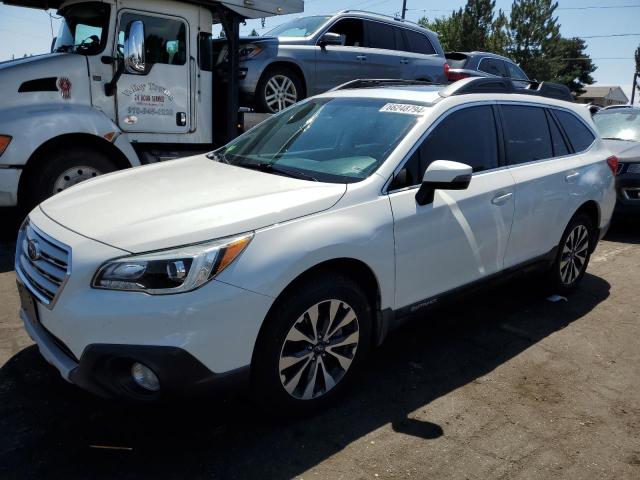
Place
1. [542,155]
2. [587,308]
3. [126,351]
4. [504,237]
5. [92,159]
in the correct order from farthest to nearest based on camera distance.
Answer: [92,159], [587,308], [542,155], [504,237], [126,351]

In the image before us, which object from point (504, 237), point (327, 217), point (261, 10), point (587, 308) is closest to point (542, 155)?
point (504, 237)

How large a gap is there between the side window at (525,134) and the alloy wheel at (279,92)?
13.3ft

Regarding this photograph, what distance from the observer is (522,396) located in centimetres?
318

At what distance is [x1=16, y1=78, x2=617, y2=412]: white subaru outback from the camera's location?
Answer: 2314mm

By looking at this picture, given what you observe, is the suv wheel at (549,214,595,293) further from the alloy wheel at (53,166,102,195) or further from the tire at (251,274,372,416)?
the alloy wheel at (53,166,102,195)

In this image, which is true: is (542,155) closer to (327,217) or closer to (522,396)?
(522,396)

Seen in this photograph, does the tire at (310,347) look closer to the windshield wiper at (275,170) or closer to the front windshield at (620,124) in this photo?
the windshield wiper at (275,170)

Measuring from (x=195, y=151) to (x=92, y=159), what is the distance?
1.35 metres

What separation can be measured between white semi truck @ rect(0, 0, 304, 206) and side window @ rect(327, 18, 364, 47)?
131 centimetres

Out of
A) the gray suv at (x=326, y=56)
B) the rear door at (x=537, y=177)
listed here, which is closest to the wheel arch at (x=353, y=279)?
the rear door at (x=537, y=177)

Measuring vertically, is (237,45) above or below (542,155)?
above

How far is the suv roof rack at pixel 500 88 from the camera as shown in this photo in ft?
12.0

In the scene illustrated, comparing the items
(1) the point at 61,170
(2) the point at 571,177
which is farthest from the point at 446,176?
(1) the point at 61,170

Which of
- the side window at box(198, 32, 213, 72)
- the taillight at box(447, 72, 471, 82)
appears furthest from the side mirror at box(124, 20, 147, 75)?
the taillight at box(447, 72, 471, 82)
